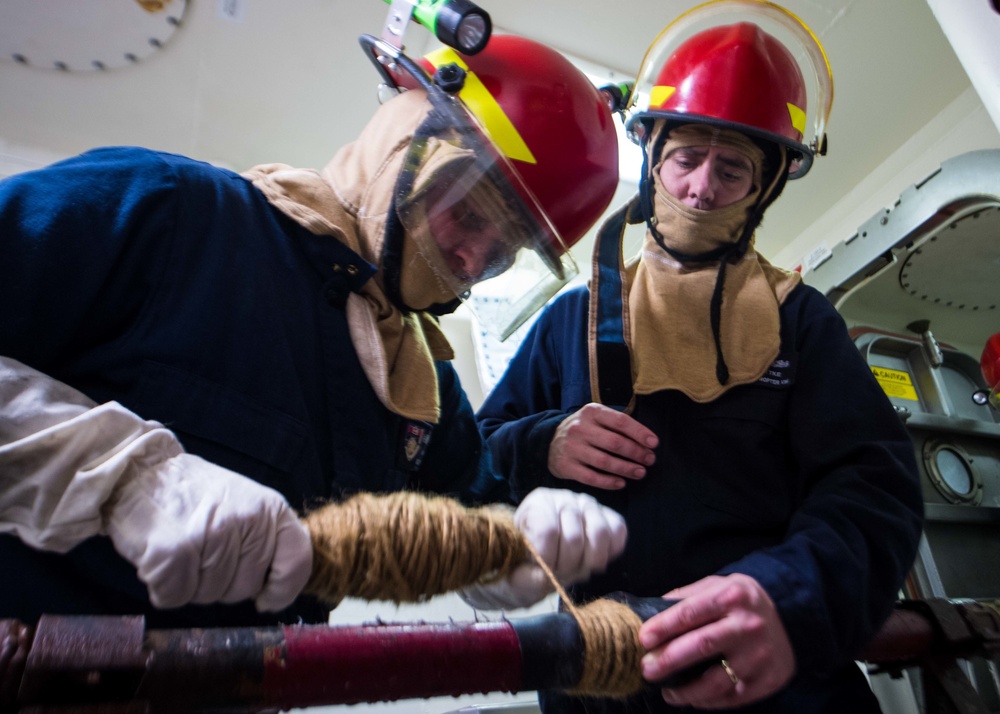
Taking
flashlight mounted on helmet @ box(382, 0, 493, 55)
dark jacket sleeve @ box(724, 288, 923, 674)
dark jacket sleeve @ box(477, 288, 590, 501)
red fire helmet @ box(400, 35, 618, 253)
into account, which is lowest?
dark jacket sleeve @ box(477, 288, 590, 501)

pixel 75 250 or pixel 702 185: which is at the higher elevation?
pixel 702 185

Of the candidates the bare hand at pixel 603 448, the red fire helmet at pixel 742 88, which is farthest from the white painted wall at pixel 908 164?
the bare hand at pixel 603 448

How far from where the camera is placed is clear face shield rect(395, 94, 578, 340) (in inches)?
41.3

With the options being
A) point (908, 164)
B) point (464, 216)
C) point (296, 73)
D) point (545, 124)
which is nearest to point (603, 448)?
point (464, 216)

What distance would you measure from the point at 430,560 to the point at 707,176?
1071mm

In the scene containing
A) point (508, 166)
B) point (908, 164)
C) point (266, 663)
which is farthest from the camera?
point (908, 164)

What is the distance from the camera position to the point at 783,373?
1208mm

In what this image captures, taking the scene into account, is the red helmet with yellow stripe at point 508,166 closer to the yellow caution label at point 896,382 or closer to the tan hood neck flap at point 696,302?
the tan hood neck flap at point 696,302

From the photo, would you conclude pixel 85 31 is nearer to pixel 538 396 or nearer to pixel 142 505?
pixel 538 396

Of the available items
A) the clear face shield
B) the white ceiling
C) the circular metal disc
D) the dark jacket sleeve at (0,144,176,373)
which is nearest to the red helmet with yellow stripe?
the clear face shield

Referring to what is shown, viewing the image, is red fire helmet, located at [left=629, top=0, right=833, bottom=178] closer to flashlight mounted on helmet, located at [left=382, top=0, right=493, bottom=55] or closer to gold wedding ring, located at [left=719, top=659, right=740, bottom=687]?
flashlight mounted on helmet, located at [left=382, top=0, right=493, bottom=55]

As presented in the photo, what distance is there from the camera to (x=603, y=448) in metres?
1.14

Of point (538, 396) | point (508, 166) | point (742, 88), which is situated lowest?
point (538, 396)

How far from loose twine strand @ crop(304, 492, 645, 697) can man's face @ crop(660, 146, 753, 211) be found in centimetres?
92
